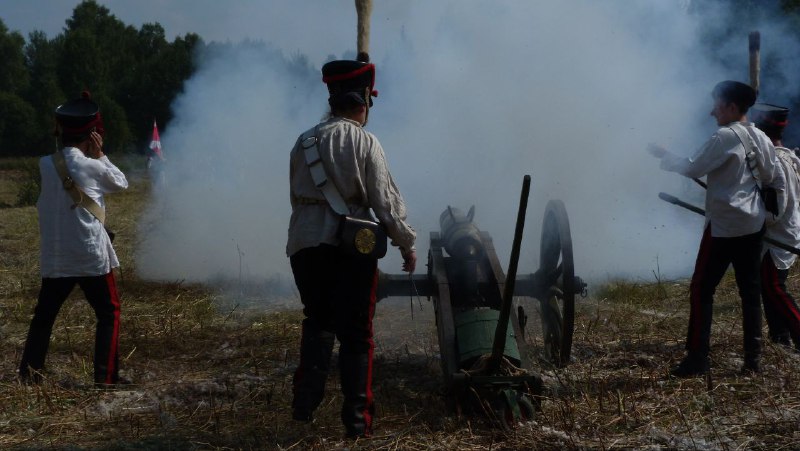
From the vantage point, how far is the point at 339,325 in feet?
12.9

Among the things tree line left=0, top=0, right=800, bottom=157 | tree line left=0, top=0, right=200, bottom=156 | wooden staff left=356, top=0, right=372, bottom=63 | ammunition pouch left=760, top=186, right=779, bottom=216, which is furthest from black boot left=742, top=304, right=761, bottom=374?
tree line left=0, top=0, right=200, bottom=156

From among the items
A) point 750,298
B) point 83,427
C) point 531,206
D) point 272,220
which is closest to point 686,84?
point 531,206

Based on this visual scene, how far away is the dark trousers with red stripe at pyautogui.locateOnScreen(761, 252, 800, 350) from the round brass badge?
2790 millimetres

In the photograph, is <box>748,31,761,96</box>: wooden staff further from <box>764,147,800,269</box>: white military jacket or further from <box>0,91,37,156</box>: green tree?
<box>0,91,37,156</box>: green tree

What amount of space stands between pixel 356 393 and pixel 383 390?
976mm

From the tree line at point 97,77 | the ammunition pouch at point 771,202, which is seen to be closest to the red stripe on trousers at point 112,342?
the ammunition pouch at point 771,202

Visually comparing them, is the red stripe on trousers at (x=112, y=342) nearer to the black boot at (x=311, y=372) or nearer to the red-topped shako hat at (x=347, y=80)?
the black boot at (x=311, y=372)

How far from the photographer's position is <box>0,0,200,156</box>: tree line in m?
36.7

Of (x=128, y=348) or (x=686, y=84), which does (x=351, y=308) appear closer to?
(x=128, y=348)

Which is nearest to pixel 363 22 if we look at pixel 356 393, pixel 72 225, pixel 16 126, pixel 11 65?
pixel 72 225

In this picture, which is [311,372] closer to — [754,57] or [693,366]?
[693,366]

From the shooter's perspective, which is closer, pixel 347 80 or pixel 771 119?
pixel 347 80

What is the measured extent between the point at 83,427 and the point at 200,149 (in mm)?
8575

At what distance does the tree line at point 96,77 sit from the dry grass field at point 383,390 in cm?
2299
